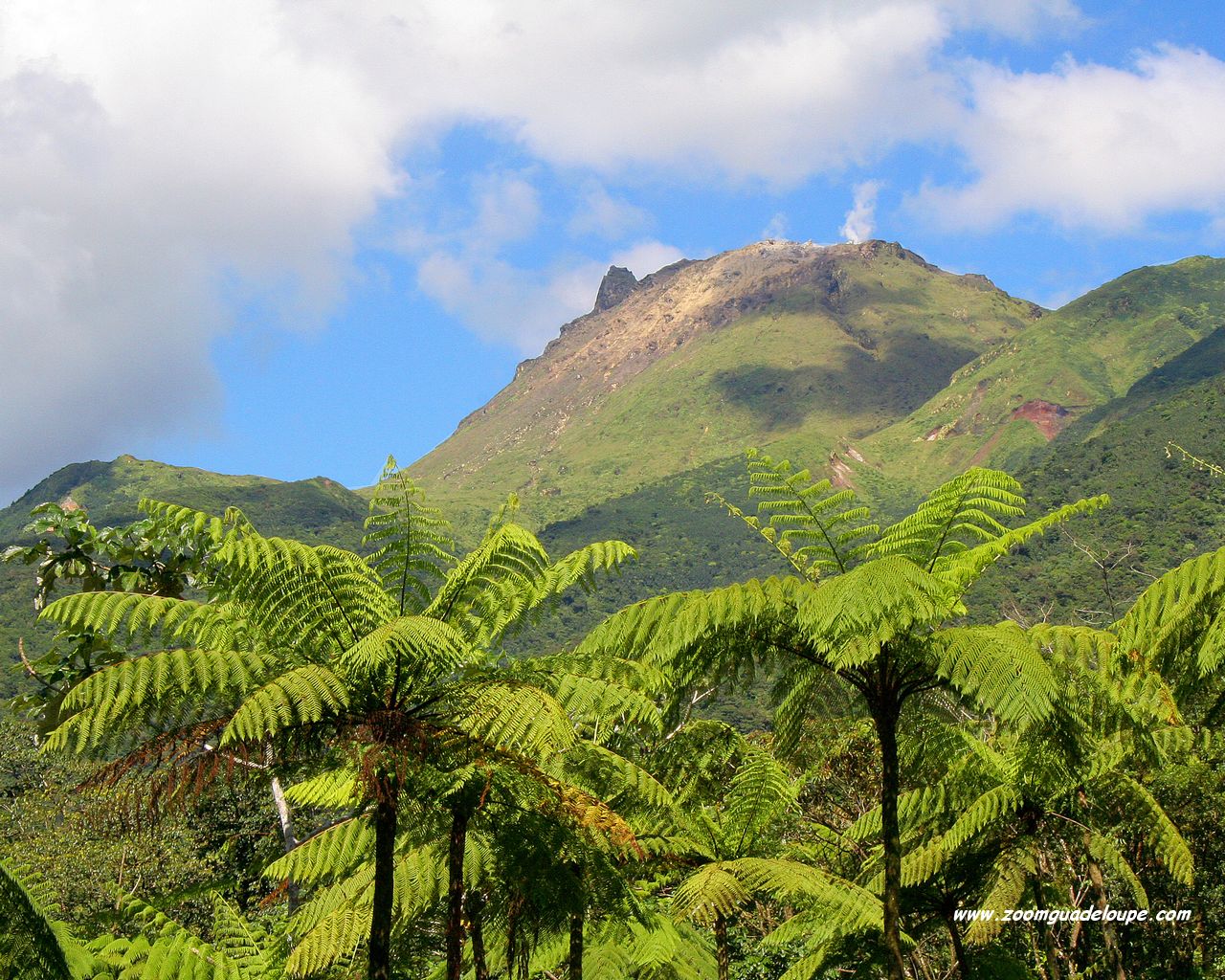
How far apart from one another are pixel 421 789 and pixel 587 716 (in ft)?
3.32

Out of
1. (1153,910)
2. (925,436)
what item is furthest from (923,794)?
(925,436)

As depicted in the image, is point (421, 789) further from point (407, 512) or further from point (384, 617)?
point (407, 512)

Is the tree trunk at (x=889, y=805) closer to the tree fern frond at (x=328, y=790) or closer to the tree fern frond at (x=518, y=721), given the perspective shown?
the tree fern frond at (x=518, y=721)

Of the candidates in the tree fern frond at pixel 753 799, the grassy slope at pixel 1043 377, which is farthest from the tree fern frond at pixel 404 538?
the grassy slope at pixel 1043 377

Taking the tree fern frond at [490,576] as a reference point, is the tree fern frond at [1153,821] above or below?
below

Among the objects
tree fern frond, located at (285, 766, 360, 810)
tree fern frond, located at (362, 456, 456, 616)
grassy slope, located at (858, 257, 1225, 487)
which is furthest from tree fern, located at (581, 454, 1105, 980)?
grassy slope, located at (858, 257, 1225, 487)

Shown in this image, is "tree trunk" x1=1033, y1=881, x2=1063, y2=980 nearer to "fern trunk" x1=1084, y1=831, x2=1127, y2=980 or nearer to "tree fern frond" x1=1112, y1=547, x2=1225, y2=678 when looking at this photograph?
"fern trunk" x1=1084, y1=831, x2=1127, y2=980

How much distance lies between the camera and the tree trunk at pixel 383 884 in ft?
18.2

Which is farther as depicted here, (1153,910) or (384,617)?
(1153,910)

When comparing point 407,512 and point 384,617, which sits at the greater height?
point 407,512

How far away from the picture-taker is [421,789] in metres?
6.14

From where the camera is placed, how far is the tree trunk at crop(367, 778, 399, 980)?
219 inches

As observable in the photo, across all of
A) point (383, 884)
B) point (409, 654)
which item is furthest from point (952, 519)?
point (383, 884)

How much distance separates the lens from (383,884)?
18.5 feet
